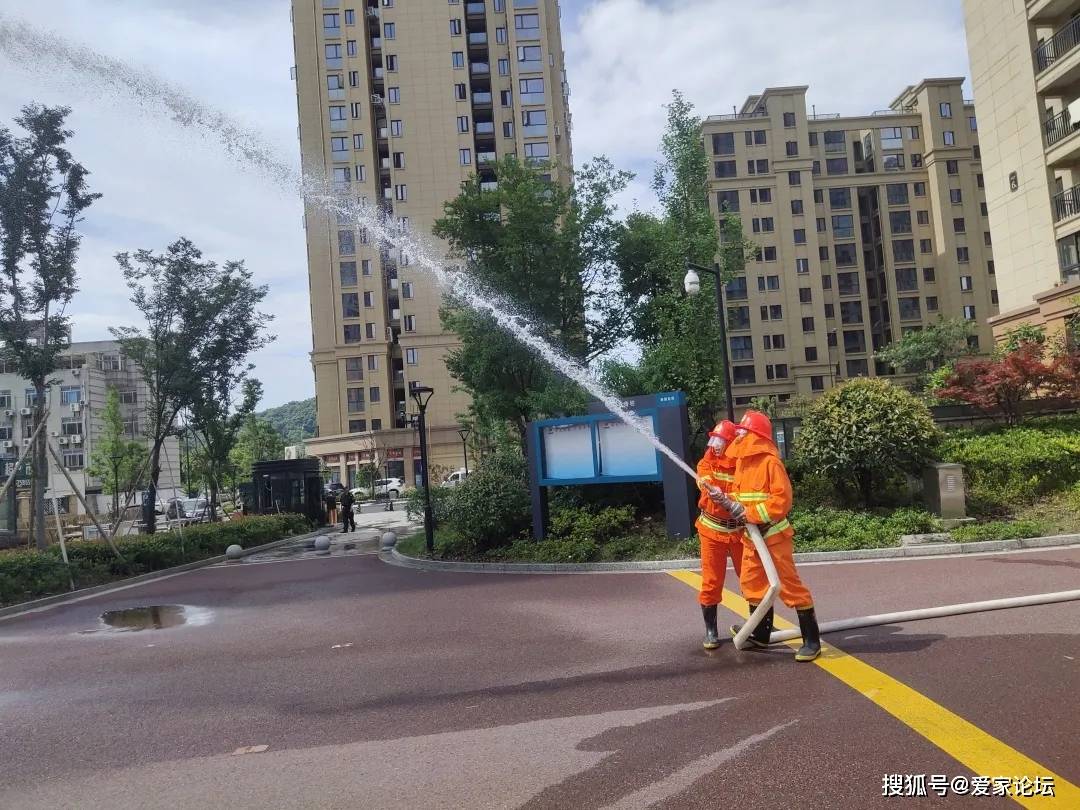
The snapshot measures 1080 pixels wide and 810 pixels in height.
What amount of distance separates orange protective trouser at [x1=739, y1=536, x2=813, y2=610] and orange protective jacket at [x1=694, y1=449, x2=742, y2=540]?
7.5 inches

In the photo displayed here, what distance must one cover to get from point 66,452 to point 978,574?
7302 cm

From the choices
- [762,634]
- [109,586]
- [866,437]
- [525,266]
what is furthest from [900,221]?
[762,634]

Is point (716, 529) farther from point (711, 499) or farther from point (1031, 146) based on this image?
point (1031, 146)

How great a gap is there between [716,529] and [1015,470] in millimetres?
10364

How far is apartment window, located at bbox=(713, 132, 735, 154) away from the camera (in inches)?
2453

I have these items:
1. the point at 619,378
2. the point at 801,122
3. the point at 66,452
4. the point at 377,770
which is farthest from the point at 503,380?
the point at 66,452

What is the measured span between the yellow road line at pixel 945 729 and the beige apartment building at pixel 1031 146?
70.4ft

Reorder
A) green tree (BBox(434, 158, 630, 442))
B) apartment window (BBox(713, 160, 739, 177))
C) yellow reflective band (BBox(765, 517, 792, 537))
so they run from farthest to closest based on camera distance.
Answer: apartment window (BBox(713, 160, 739, 177)) < green tree (BBox(434, 158, 630, 442)) < yellow reflective band (BBox(765, 517, 792, 537))

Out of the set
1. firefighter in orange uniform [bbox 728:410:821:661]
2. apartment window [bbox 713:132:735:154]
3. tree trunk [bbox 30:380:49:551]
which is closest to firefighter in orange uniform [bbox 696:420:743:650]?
firefighter in orange uniform [bbox 728:410:821:661]

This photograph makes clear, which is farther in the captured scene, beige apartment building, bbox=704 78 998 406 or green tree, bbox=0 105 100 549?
beige apartment building, bbox=704 78 998 406

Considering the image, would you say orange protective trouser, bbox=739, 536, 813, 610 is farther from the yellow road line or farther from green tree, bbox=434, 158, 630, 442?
green tree, bbox=434, 158, 630, 442

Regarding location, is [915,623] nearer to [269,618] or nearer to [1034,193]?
[269,618]

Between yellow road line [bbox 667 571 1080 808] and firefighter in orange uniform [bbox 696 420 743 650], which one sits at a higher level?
firefighter in orange uniform [bbox 696 420 743 650]

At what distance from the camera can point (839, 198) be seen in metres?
64.6
